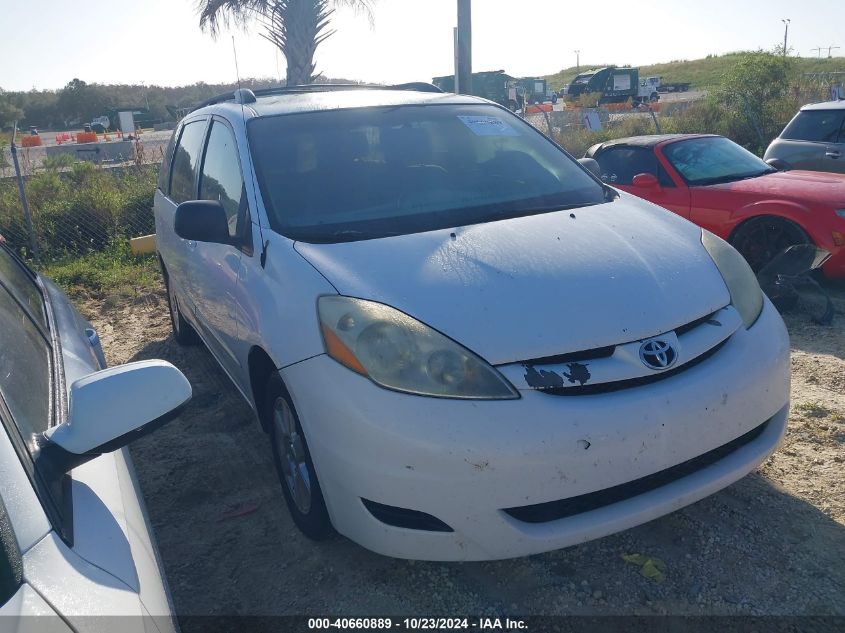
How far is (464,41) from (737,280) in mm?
6441

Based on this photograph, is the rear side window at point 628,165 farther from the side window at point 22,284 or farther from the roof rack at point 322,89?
the side window at point 22,284

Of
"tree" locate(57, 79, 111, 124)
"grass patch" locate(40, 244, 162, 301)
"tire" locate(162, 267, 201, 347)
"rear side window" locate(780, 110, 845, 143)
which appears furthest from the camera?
"tree" locate(57, 79, 111, 124)

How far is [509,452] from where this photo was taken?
7.13 ft

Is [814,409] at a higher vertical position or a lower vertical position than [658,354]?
lower

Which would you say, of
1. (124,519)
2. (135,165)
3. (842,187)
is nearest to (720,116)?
(842,187)

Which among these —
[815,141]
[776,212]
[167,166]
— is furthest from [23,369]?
[815,141]

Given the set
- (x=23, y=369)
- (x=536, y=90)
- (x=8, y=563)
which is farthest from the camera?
(x=536, y=90)

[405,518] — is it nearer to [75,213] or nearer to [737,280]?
[737,280]

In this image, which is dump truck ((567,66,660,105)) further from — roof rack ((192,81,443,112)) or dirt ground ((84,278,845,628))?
dirt ground ((84,278,845,628))

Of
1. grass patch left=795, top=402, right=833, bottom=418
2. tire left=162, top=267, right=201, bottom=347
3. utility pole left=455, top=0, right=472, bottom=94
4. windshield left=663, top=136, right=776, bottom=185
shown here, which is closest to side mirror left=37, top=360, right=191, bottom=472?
grass patch left=795, top=402, right=833, bottom=418

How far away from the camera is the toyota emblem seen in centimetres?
235

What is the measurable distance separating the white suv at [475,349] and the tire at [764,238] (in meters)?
3.31

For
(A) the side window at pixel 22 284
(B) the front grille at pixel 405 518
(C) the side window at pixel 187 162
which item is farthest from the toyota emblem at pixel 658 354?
(C) the side window at pixel 187 162

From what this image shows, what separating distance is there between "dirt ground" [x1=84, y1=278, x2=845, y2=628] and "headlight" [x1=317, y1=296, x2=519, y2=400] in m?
0.87
